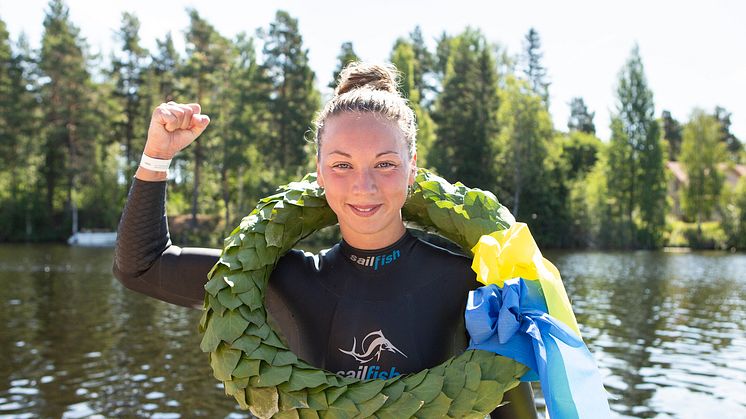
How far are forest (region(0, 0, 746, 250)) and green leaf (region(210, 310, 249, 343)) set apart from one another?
39758 millimetres

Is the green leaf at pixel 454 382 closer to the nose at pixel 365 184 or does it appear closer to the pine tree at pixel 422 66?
the nose at pixel 365 184

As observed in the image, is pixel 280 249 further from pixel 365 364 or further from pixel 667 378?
pixel 667 378

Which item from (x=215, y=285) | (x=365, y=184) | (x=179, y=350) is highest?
(x=365, y=184)

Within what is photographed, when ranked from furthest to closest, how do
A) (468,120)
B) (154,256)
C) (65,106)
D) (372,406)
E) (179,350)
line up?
1. (468,120)
2. (65,106)
3. (179,350)
4. (154,256)
5. (372,406)

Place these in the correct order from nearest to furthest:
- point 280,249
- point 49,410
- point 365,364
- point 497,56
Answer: point 365,364
point 280,249
point 49,410
point 497,56

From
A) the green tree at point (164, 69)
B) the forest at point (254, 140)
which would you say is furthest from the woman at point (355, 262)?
the green tree at point (164, 69)

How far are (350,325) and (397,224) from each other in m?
0.38

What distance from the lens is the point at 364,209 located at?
7.74 ft

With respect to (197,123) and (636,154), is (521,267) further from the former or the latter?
(636,154)

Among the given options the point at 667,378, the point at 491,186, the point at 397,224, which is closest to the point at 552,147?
the point at 491,186

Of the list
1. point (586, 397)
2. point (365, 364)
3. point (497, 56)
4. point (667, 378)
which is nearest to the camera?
point (586, 397)

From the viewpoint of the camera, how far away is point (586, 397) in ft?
6.83

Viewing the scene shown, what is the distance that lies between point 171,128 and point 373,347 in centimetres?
98

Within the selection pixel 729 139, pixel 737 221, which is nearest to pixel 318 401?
pixel 737 221
